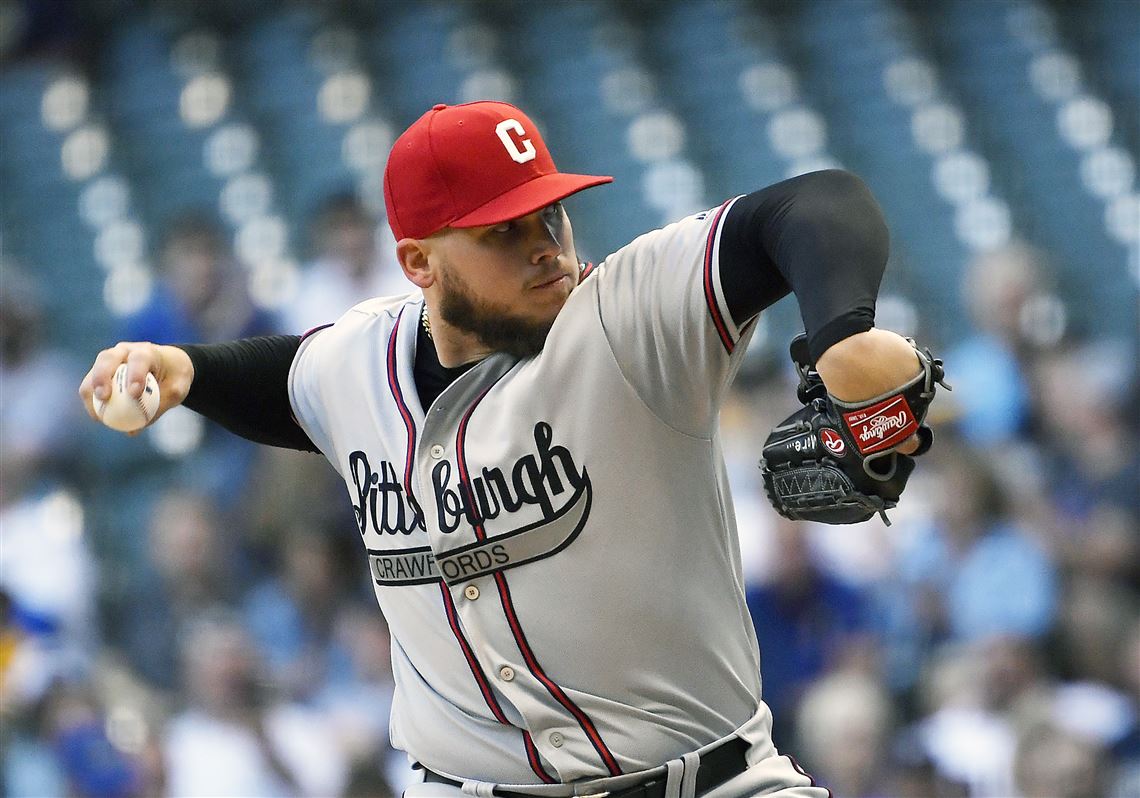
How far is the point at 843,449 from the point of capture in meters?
1.77

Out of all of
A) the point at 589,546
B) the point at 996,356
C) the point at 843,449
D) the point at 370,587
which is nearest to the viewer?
the point at 843,449

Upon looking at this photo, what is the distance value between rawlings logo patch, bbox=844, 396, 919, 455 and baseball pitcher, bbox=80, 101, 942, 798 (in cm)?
22

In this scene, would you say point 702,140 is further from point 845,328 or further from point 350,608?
point 845,328

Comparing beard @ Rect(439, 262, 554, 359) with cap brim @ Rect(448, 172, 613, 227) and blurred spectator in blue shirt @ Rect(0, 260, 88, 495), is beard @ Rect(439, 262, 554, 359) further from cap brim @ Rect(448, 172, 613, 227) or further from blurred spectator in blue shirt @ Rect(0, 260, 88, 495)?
blurred spectator in blue shirt @ Rect(0, 260, 88, 495)

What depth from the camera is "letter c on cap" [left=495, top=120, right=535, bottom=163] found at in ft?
7.14

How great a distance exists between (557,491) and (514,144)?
47 centimetres

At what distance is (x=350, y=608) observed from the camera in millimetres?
5012

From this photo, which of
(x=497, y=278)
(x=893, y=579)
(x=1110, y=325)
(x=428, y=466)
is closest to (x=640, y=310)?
(x=497, y=278)

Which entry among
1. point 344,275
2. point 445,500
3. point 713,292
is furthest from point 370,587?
point 713,292

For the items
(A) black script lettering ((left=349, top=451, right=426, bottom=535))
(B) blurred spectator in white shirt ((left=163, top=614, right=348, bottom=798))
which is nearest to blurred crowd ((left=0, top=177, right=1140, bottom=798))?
(B) blurred spectator in white shirt ((left=163, top=614, right=348, bottom=798))

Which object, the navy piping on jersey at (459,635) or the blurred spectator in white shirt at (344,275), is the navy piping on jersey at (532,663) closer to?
the navy piping on jersey at (459,635)

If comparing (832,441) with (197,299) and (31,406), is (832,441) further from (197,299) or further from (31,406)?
(31,406)

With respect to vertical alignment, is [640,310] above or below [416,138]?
below

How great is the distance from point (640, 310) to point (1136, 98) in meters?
6.32
